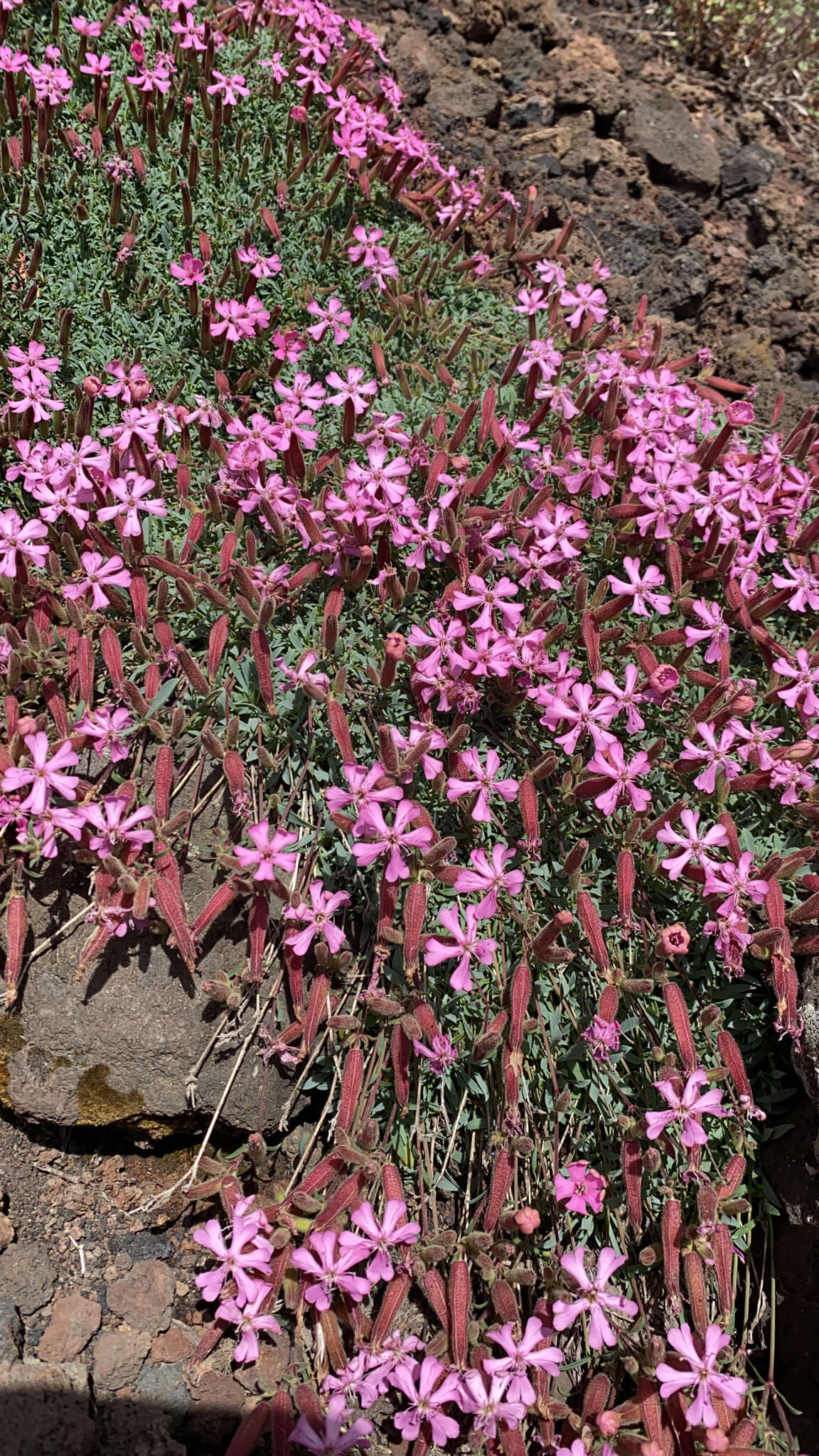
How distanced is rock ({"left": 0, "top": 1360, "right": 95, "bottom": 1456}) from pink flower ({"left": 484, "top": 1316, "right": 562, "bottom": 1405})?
3.08 feet

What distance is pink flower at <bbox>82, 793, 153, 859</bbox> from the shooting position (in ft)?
7.82

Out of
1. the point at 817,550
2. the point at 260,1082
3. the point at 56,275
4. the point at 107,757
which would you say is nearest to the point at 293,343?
the point at 56,275

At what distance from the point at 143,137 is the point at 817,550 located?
322 centimetres

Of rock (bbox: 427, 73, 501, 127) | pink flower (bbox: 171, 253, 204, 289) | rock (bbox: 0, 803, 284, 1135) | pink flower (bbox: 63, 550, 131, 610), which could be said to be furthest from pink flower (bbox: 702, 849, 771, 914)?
rock (bbox: 427, 73, 501, 127)

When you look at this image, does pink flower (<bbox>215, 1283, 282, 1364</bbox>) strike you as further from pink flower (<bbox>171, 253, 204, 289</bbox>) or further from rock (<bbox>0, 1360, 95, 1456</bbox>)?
pink flower (<bbox>171, 253, 204, 289</bbox>)

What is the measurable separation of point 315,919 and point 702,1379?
4.51ft

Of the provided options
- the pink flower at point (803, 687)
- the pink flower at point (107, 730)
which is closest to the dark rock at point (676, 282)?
the pink flower at point (803, 687)

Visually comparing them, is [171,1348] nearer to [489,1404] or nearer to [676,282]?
[489,1404]

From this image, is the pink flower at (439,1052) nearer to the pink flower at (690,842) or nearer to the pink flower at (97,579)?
the pink flower at (690,842)

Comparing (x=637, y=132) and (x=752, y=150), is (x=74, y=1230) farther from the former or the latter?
(x=752, y=150)

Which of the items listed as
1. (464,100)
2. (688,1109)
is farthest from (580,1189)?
(464,100)

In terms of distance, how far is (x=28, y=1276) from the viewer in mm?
2393

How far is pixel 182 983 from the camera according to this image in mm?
2539

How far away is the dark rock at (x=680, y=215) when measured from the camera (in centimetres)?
479
